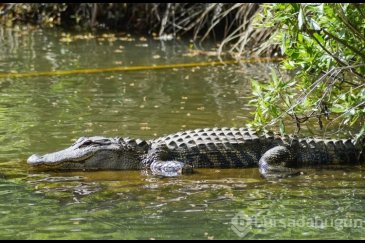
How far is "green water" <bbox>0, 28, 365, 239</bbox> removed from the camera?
5.69 m

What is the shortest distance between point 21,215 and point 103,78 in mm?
7442

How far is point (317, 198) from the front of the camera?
21.6 feet

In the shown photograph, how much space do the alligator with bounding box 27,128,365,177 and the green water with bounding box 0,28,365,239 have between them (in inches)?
7.8

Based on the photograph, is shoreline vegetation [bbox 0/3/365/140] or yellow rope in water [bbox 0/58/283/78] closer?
shoreline vegetation [bbox 0/3/365/140]

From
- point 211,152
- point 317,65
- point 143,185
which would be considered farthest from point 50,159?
point 317,65

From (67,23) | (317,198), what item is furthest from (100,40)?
(317,198)

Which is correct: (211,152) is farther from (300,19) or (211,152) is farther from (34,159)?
(300,19)

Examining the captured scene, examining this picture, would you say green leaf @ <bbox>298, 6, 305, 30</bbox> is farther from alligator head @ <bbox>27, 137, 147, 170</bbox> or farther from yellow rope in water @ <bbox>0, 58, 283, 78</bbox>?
yellow rope in water @ <bbox>0, 58, 283, 78</bbox>

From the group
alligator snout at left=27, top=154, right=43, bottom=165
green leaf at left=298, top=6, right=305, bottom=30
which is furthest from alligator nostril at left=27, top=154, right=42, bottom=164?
green leaf at left=298, top=6, right=305, bottom=30

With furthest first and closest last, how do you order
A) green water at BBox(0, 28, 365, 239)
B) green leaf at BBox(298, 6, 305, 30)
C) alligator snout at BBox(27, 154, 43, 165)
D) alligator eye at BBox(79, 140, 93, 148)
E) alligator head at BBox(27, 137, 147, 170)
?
alligator eye at BBox(79, 140, 93, 148)
alligator head at BBox(27, 137, 147, 170)
alligator snout at BBox(27, 154, 43, 165)
green leaf at BBox(298, 6, 305, 30)
green water at BBox(0, 28, 365, 239)

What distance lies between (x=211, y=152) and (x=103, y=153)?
1.08m

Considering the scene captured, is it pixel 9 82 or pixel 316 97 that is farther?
pixel 9 82

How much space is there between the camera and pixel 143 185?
7121 millimetres

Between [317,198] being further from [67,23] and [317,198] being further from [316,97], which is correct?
[67,23]
